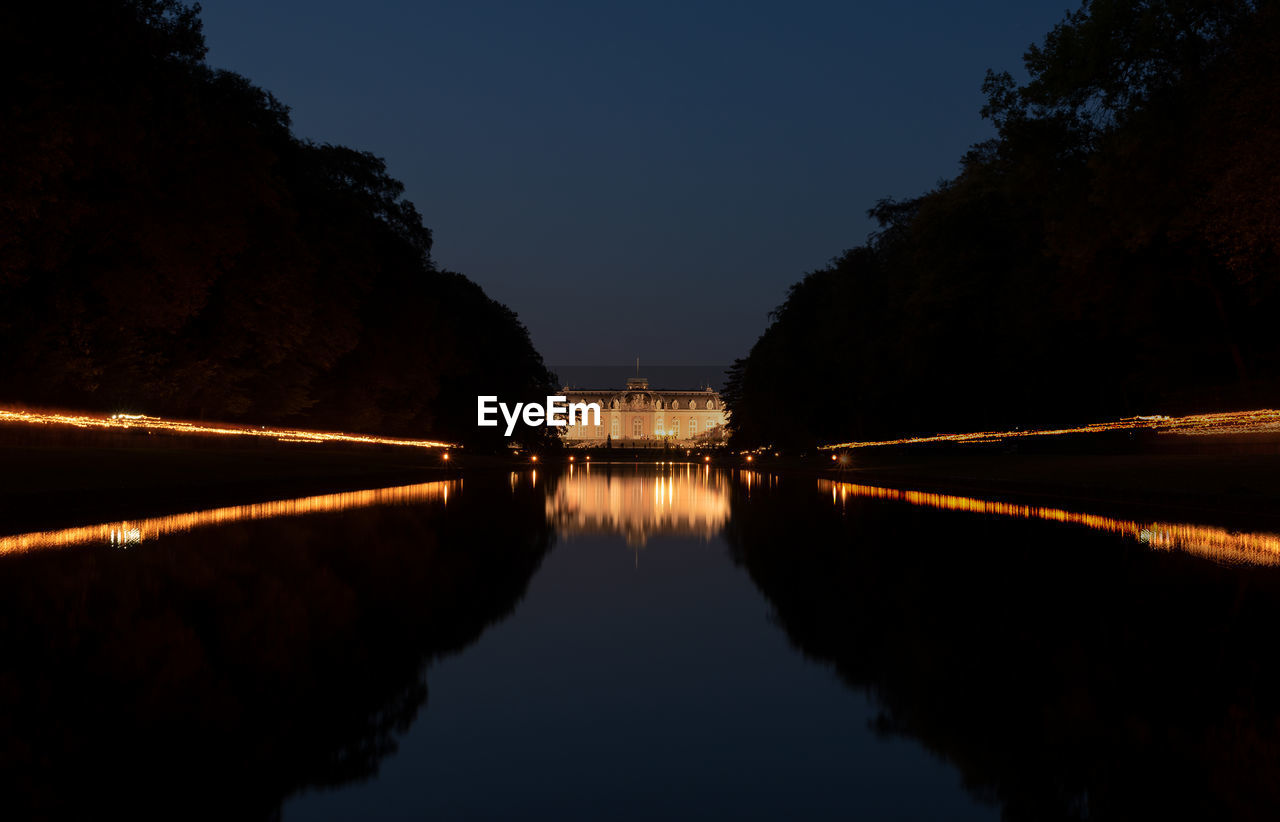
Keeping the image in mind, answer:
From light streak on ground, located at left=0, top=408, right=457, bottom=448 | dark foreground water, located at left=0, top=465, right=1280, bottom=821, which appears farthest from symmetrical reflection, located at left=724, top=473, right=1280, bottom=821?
light streak on ground, located at left=0, top=408, right=457, bottom=448

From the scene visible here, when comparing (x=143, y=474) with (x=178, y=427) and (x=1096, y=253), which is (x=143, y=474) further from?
(x=1096, y=253)

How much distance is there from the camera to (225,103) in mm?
35656

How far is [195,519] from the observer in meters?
18.3

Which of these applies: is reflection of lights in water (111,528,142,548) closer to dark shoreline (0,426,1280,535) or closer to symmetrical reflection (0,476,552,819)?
symmetrical reflection (0,476,552,819)

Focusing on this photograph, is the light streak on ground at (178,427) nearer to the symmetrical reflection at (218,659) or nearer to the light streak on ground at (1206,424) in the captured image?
the symmetrical reflection at (218,659)

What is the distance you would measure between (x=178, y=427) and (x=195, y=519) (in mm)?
18347

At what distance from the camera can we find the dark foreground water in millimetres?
4430

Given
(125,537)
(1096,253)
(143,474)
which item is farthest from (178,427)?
(1096,253)

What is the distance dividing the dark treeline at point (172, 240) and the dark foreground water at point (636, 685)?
498 inches

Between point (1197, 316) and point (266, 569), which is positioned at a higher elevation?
point (1197, 316)

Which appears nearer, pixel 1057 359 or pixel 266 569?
pixel 266 569

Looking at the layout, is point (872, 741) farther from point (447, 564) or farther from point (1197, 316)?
point (1197, 316)

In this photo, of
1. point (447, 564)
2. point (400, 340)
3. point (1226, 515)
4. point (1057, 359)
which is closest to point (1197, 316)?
point (1057, 359)

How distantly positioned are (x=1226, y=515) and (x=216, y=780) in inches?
731
